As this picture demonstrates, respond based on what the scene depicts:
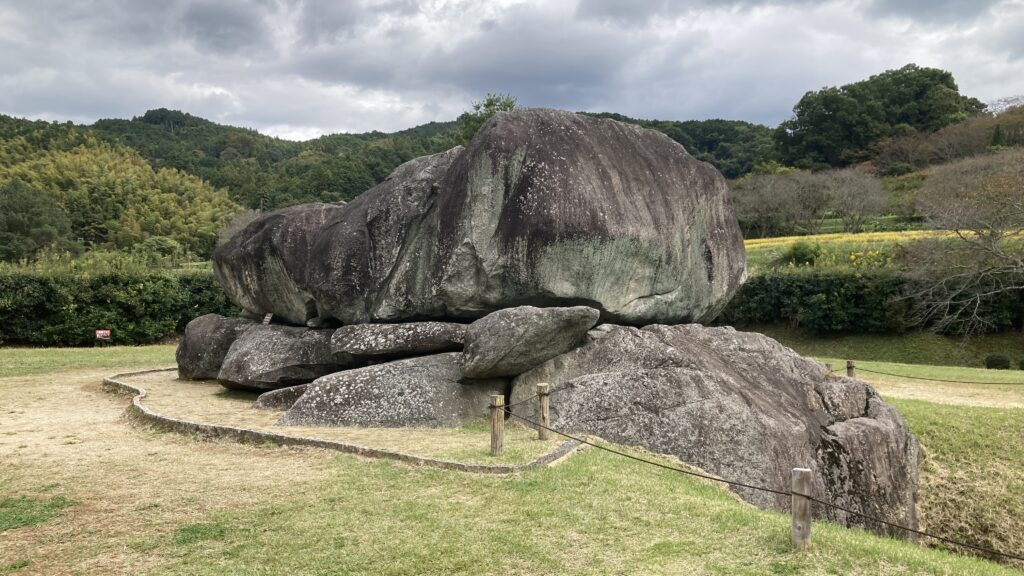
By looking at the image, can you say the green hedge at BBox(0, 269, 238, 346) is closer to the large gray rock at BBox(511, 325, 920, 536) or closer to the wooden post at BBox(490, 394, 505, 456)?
the large gray rock at BBox(511, 325, 920, 536)

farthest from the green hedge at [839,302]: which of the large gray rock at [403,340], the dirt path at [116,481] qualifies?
the dirt path at [116,481]

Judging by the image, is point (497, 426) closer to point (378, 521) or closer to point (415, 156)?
point (378, 521)

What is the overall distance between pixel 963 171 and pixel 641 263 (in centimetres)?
4720

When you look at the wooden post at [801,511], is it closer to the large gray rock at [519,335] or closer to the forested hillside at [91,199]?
the large gray rock at [519,335]

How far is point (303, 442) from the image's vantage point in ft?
38.0

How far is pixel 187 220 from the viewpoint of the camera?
248 feet

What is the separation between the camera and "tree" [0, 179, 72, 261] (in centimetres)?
5319

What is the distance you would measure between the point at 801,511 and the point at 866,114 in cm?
8460

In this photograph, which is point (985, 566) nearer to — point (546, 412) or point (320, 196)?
point (546, 412)

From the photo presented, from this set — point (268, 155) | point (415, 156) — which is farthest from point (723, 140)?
point (268, 155)

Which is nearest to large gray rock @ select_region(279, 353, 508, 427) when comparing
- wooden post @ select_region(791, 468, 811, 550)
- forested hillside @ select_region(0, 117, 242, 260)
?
wooden post @ select_region(791, 468, 811, 550)

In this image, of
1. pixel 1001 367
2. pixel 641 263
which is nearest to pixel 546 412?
pixel 641 263

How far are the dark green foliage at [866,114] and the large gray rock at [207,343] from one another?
239 feet

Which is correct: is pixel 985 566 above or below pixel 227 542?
below
